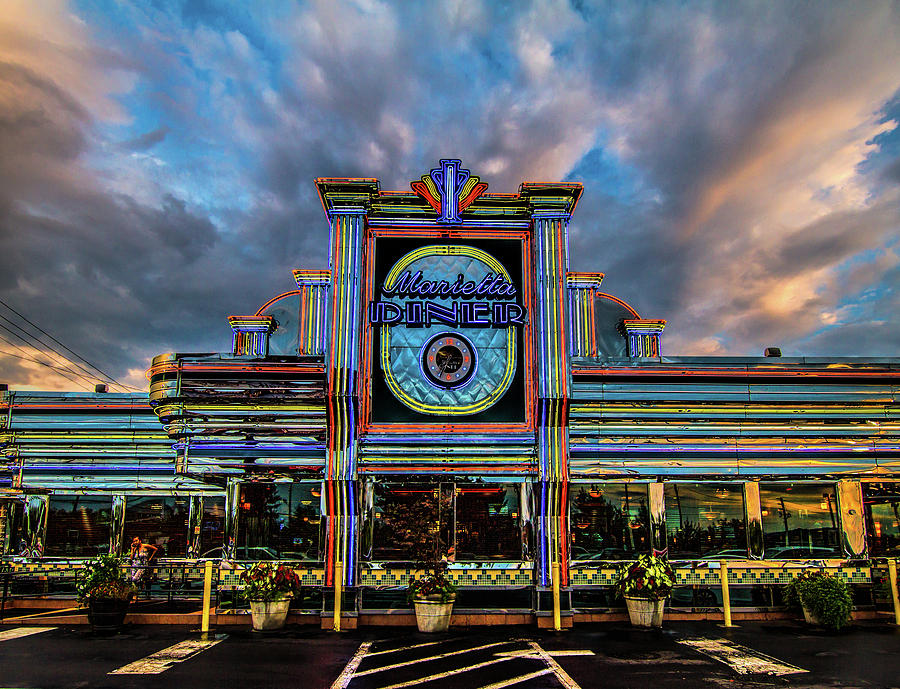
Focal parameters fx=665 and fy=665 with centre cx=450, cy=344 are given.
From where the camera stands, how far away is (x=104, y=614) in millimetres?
14797

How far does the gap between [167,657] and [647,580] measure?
10.3 m

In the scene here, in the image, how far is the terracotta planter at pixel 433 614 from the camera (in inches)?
581

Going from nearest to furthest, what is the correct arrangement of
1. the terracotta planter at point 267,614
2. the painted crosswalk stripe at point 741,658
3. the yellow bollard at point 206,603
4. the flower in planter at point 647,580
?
1. the painted crosswalk stripe at point 741,658
2. the yellow bollard at point 206,603
3. the terracotta planter at point 267,614
4. the flower in planter at point 647,580

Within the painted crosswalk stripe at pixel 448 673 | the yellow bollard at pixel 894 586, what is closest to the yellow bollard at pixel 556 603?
the painted crosswalk stripe at pixel 448 673

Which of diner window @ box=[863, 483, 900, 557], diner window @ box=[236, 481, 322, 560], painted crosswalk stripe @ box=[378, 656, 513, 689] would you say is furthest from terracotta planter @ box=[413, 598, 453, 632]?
diner window @ box=[863, 483, 900, 557]

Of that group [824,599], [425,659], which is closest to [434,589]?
[425,659]

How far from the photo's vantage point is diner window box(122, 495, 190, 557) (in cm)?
1925

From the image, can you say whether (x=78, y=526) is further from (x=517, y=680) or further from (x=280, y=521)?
(x=517, y=680)

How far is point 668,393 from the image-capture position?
55.8 ft

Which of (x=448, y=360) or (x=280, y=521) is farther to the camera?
(x=280, y=521)

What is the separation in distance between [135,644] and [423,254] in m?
11.0

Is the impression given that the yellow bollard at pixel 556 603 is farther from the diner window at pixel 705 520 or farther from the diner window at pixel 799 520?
the diner window at pixel 799 520

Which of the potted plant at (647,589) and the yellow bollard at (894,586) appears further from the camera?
the yellow bollard at (894,586)

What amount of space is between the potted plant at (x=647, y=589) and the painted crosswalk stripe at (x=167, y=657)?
363 inches
